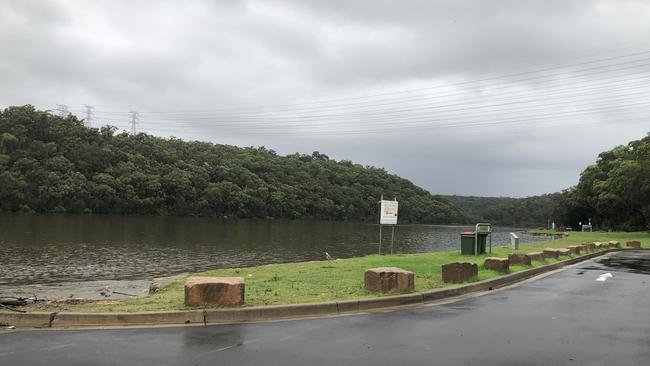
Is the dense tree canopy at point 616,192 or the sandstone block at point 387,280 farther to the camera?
the dense tree canopy at point 616,192

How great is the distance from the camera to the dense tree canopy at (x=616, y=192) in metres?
52.8

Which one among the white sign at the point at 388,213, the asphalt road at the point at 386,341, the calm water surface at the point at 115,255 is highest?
the white sign at the point at 388,213

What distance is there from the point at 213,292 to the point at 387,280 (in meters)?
3.78

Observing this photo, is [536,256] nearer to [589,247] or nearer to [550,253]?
[550,253]

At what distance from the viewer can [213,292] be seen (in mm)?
8930

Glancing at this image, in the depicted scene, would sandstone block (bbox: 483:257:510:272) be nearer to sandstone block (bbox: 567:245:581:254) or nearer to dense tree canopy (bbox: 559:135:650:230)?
sandstone block (bbox: 567:245:581:254)

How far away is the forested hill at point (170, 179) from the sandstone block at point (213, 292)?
9093 centimetres

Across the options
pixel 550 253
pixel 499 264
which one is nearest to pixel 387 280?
pixel 499 264

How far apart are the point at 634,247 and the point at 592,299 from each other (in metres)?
26.5

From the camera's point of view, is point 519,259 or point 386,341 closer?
point 386,341

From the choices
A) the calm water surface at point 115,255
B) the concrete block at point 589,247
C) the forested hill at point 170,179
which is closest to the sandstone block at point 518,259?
the concrete block at point 589,247

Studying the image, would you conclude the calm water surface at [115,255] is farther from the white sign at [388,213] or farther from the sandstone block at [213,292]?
the sandstone block at [213,292]

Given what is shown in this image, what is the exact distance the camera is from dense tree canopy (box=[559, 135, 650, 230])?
2078 inches

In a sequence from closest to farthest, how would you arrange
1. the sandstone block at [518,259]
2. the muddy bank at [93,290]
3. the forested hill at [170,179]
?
1. the muddy bank at [93,290]
2. the sandstone block at [518,259]
3. the forested hill at [170,179]
